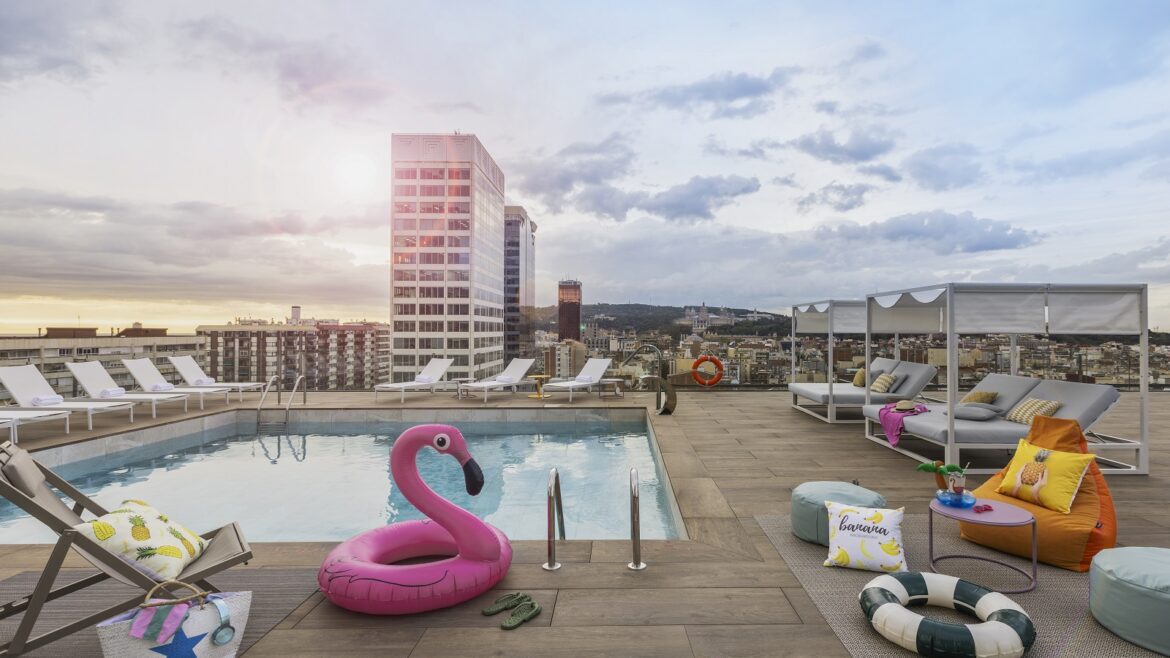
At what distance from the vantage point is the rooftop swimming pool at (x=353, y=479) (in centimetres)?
420

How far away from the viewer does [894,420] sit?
17.0 feet

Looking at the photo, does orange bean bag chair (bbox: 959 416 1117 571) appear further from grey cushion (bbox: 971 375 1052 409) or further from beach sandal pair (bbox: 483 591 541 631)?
beach sandal pair (bbox: 483 591 541 631)

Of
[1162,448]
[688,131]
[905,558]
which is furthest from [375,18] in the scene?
[1162,448]

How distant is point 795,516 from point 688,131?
33.0 ft

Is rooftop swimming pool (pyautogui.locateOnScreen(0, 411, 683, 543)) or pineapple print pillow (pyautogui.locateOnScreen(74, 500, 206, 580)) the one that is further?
rooftop swimming pool (pyautogui.locateOnScreen(0, 411, 683, 543))

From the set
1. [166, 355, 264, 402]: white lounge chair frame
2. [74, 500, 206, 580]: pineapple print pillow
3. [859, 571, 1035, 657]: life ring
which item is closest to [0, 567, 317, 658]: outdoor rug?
[74, 500, 206, 580]: pineapple print pillow

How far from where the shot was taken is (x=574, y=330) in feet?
37.6

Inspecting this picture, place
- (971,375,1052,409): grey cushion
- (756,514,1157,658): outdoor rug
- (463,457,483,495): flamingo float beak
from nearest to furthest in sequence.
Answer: (756,514,1157,658): outdoor rug
(463,457,483,495): flamingo float beak
(971,375,1052,409): grey cushion

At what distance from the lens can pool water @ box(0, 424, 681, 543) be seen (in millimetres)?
4180

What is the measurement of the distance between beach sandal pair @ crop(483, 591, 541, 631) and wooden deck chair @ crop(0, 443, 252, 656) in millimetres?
1037

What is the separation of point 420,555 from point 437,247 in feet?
199

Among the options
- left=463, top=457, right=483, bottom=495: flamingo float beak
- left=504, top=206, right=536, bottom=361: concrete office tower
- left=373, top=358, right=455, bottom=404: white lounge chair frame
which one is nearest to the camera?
left=463, top=457, right=483, bottom=495: flamingo float beak

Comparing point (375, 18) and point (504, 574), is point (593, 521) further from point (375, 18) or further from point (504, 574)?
point (375, 18)

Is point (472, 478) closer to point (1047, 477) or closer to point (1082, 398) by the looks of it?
point (1047, 477)
